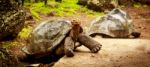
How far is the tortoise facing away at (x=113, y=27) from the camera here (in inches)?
344

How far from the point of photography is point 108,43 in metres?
7.83

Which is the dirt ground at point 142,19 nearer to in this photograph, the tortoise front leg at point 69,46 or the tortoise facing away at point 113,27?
the tortoise facing away at point 113,27

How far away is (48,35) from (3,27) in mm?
1649

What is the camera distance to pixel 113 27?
29.0 ft

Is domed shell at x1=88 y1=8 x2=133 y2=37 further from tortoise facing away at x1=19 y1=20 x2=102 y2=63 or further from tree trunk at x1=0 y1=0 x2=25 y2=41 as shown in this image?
tree trunk at x1=0 y1=0 x2=25 y2=41

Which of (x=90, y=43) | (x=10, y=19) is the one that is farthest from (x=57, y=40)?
(x=10, y=19)

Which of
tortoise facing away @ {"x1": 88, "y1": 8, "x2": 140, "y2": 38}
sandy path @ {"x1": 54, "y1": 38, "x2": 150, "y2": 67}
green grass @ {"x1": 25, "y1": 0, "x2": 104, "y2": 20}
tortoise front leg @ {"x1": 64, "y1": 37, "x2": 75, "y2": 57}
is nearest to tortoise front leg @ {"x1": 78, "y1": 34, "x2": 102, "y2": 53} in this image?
sandy path @ {"x1": 54, "y1": 38, "x2": 150, "y2": 67}

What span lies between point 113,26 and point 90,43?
2158 mm

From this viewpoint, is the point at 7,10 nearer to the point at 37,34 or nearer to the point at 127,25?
the point at 37,34

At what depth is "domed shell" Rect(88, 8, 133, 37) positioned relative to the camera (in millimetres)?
8773

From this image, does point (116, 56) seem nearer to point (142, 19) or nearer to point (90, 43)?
point (90, 43)

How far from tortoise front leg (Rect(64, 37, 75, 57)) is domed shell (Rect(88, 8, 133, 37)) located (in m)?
2.03

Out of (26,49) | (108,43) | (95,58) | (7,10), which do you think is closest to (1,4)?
(7,10)

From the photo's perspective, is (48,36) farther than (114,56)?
Yes
